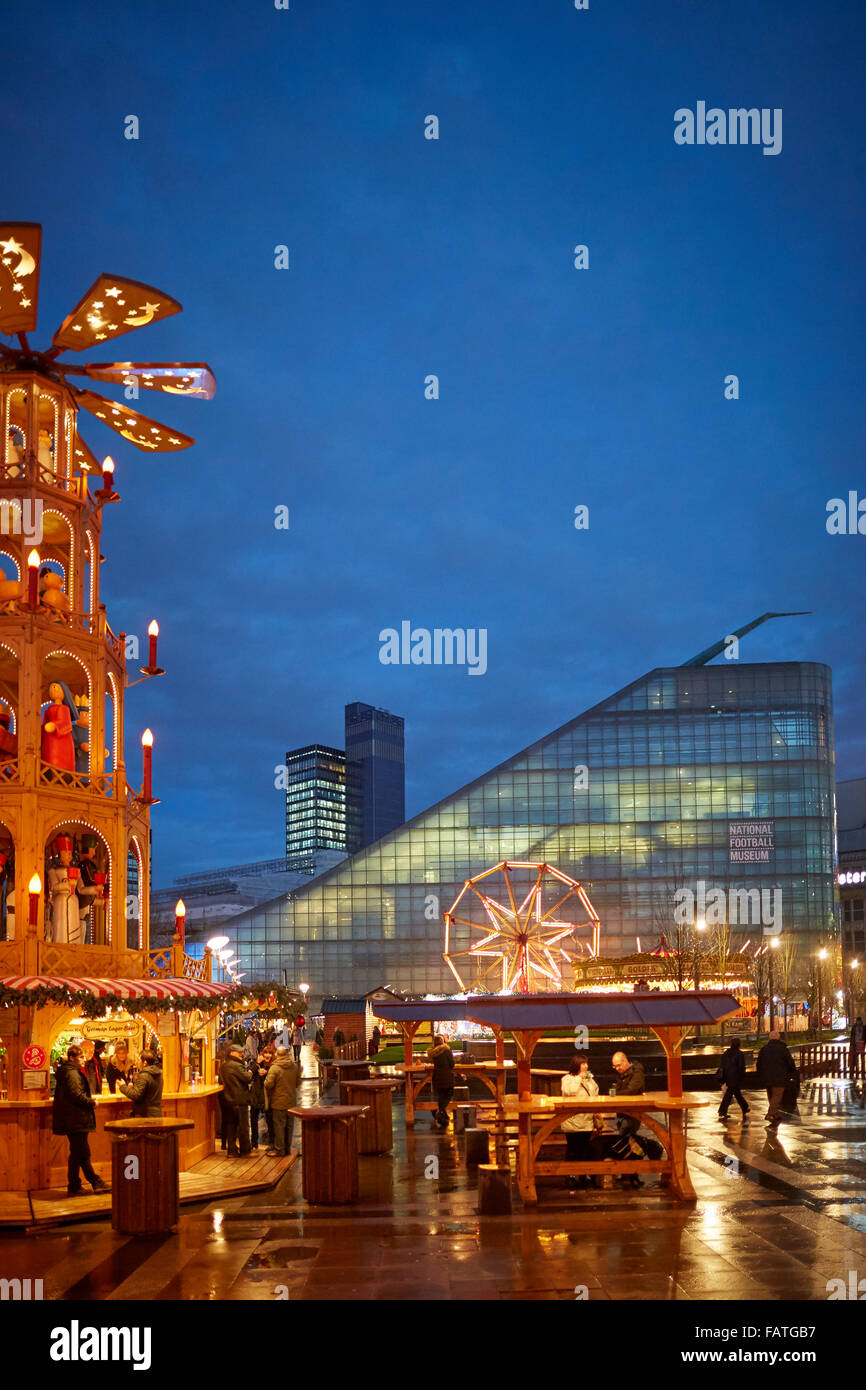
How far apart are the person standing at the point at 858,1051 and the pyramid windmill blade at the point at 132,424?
79.0ft

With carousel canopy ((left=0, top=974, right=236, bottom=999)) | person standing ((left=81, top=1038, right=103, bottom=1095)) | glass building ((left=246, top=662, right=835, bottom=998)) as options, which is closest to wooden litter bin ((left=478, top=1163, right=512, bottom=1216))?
carousel canopy ((left=0, top=974, right=236, bottom=999))

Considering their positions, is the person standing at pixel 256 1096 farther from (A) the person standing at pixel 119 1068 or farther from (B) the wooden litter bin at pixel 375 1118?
(A) the person standing at pixel 119 1068

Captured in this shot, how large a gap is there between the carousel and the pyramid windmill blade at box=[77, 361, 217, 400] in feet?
0.10

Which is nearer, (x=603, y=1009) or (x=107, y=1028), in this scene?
(x=603, y=1009)

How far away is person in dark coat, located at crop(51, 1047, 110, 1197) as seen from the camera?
14633 millimetres

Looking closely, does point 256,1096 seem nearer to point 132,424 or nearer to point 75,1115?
point 75,1115

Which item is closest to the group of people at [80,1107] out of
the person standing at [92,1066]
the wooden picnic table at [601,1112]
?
the person standing at [92,1066]

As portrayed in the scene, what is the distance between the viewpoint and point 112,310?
16.9 meters

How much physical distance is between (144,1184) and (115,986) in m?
3.23

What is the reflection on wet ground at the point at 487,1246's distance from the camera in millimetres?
10086

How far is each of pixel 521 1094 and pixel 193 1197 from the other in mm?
4087

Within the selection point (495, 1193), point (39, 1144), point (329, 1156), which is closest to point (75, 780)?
point (39, 1144)

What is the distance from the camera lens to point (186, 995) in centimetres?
1633
